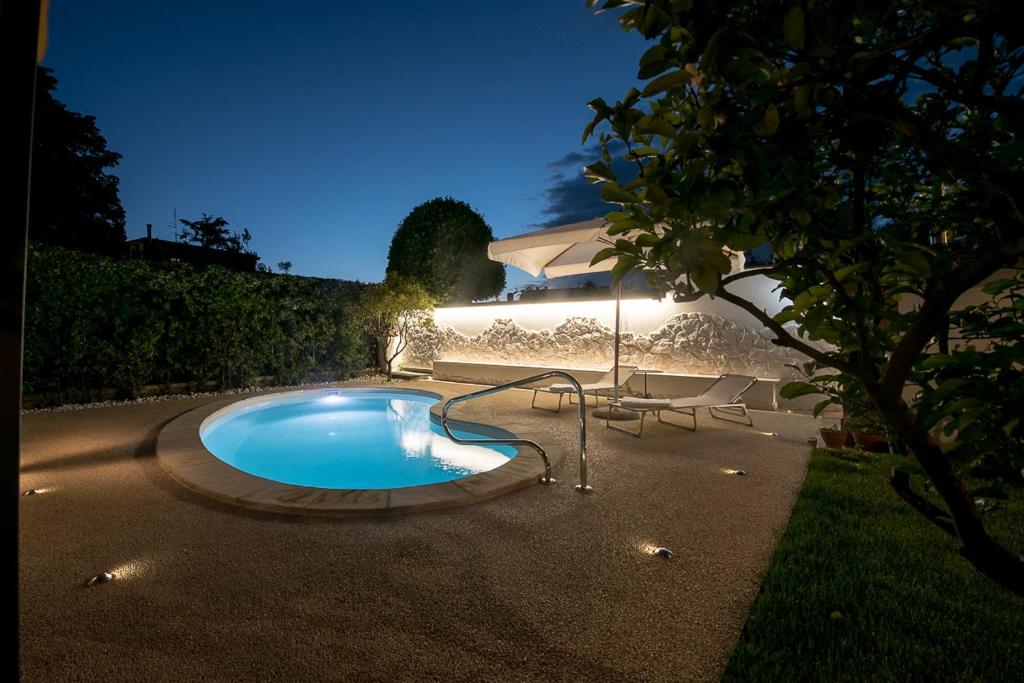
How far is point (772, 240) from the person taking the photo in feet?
3.23

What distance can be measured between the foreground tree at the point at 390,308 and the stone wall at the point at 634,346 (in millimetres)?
615

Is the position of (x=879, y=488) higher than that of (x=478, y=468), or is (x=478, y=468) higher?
(x=879, y=488)

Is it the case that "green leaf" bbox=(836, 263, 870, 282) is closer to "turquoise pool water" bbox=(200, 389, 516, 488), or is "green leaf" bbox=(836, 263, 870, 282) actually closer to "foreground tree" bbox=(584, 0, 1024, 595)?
"foreground tree" bbox=(584, 0, 1024, 595)

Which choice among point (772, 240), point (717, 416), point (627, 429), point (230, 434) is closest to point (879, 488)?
point (627, 429)

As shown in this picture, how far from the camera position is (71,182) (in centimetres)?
1700

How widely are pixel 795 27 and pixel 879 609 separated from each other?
2648 millimetres

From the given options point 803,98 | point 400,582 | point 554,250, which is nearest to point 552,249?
point 554,250

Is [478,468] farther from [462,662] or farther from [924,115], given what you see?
[924,115]

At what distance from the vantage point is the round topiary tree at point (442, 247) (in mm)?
14758

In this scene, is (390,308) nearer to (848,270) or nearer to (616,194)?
(616,194)

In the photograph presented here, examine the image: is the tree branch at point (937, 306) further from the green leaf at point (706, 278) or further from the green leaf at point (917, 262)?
the green leaf at point (706, 278)

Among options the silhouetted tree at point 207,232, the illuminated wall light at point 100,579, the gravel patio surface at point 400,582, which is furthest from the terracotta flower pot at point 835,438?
the silhouetted tree at point 207,232

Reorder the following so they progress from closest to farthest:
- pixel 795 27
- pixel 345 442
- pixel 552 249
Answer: pixel 795 27 < pixel 345 442 < pixel 552 249

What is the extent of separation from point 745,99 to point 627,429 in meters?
5.59
